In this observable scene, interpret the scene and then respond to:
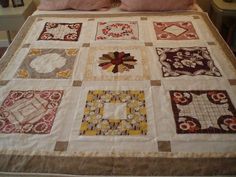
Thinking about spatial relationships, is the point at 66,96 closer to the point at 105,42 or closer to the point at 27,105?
the point at 27,105

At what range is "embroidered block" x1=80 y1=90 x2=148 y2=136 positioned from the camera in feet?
4.00

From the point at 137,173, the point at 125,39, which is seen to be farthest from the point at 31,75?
the point at 137,173

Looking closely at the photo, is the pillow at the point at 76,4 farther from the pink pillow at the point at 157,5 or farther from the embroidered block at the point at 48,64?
the embroidered block at the point at 48,64

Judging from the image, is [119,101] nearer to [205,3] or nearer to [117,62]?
[117,62]

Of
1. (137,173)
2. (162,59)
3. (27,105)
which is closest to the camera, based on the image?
(137,173)

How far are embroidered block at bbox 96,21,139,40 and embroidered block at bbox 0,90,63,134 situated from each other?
0.71 meters

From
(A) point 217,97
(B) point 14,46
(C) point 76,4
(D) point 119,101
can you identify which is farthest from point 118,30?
(A) point 217,97

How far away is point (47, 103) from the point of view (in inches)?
54.5

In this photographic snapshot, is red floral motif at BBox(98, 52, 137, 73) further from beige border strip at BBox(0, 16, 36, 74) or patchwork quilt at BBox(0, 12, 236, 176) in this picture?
beige border strip at BBox(0, 16, 36, 74)

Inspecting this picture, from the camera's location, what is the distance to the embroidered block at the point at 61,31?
200 centimetres

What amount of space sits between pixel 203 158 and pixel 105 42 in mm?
1117

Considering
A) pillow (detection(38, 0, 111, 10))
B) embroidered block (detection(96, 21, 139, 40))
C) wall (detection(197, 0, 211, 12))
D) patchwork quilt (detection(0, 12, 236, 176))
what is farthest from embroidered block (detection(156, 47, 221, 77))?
wall (detection(197, 0, 211, 12))

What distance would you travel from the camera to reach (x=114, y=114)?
51.3 inches

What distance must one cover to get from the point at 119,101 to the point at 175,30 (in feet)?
3.04
